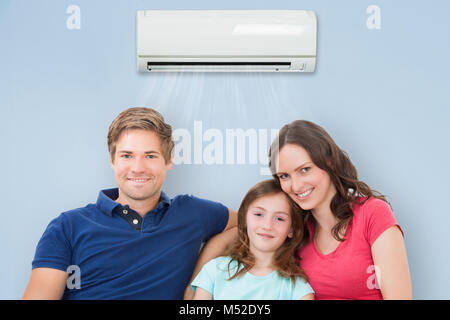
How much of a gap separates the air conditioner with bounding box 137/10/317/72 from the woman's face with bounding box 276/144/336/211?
345mm

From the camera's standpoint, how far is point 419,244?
157cm

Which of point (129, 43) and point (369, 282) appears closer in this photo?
point (369, 282)

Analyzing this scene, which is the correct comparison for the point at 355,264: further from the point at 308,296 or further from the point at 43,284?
the point at 43,284

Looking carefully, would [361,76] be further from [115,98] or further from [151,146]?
[115,98]

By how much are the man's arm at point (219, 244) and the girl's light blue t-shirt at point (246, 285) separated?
5 centimetres

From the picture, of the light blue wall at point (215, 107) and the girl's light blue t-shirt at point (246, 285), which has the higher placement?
the light blue wall at point (215, 107)

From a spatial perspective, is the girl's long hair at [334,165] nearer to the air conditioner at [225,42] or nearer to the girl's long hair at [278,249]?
the girl's long hair at [278,249]

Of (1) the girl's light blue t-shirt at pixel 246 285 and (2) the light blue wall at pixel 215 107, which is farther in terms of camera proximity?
(2) the light blue wall at pixel 215 107

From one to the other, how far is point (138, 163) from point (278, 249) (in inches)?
22.4

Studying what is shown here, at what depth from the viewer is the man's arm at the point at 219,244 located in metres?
1.52

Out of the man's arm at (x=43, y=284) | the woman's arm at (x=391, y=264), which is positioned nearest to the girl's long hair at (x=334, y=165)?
the woman's arm at (x=391, y=264)

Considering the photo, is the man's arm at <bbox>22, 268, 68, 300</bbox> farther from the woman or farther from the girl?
the woman

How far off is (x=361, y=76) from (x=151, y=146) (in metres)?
0.81
